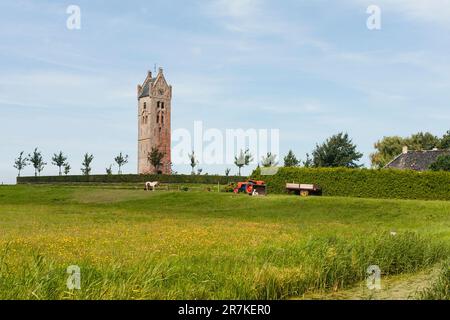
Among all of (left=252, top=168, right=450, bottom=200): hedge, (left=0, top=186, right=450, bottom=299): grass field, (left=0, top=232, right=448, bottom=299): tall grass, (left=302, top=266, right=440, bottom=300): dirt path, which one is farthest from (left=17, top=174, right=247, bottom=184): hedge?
(left=302, top=266, right=440, bottom=300): dirt path

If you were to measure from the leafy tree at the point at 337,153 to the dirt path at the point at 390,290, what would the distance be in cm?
6083

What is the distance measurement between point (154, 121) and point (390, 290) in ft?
359

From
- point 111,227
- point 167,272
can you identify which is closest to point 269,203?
point 111,227

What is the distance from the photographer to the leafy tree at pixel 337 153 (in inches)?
2940

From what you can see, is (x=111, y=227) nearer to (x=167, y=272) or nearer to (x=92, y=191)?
(x=167, y=272)

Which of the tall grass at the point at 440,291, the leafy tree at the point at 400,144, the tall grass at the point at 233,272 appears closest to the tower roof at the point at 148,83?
the leafy tree at the point at 400,144

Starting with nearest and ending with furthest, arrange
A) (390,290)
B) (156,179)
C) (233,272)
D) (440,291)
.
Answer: (440,291) → (233,272) → (390,290) → (156,179)

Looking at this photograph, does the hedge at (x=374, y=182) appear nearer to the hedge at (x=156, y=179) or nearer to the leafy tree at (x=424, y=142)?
the hedge at (x=156, y=179)

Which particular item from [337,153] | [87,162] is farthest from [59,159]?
[337,153]

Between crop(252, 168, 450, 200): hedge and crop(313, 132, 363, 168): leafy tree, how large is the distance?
19.0 meters

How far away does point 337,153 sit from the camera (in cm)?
7475

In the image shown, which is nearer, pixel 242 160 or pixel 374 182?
pixel 374 182

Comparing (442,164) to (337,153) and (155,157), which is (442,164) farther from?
(155,157)
